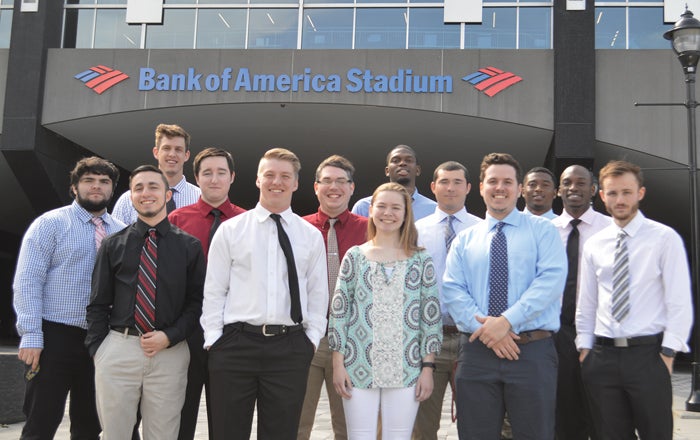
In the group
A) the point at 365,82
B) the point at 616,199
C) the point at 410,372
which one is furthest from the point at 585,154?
the point at 410,372

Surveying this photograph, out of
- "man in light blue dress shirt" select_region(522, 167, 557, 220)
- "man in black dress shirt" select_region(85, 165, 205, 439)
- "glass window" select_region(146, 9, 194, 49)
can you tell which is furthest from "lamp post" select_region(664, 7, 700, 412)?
"glass window" select_region(146, 9, 194, 49)

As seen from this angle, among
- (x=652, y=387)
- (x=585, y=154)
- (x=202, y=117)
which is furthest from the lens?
(x=202, y=117)

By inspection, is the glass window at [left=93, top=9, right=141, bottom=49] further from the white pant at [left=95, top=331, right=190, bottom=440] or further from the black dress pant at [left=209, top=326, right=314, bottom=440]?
the black dress pant at [left=209, top=326, right=314, bottom=440]

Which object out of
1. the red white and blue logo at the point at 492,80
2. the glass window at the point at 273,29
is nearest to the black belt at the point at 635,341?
the red white and blue logo at the point at 492,80

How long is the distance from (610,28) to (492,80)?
307cm

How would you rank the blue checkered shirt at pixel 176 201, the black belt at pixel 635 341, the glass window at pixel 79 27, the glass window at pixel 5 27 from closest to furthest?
1. the black belt at pixel 635 341
2. the blue checkered shirt at pixel 176 201
3. the glass window at pixel 5 27
4. the glass window at pixel 79 27

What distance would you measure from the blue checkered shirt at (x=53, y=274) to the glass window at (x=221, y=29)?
36.3 feet

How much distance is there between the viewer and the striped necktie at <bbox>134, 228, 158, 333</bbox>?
417cm

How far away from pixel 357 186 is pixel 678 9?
979cm

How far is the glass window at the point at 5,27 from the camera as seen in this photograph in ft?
51.3

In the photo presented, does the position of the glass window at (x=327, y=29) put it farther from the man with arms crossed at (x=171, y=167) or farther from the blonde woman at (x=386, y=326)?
the blonde woman at (x=386, y=326)

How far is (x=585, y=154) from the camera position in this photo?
13836 millimetres

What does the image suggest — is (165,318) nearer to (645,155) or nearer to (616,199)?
(616,199)

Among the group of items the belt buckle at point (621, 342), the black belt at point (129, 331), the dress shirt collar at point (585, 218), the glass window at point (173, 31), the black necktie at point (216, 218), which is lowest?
the black belt at point (129, 331)
